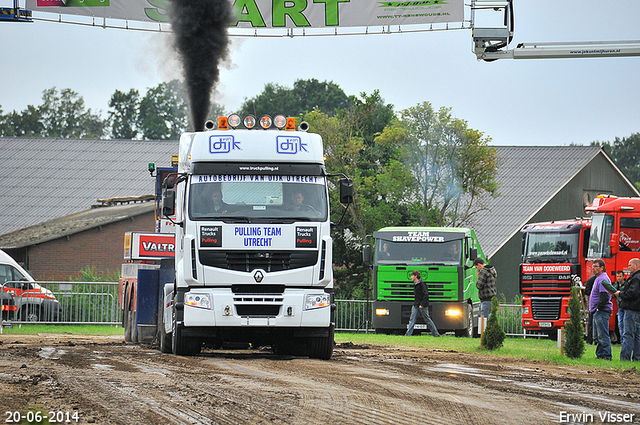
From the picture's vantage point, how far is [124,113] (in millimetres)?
100125

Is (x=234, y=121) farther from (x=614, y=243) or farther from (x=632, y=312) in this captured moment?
(x=614, y=243)

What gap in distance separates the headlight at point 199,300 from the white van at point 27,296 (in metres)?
14.5

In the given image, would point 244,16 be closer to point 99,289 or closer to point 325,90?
point 99,289

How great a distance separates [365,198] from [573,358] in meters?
20.1

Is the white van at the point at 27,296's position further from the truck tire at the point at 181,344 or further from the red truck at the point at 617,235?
the red truck at the point at 617,235

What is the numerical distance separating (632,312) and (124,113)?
90000mm

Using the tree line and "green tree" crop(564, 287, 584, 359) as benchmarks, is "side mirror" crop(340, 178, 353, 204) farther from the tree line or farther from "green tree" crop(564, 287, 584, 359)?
the tree line

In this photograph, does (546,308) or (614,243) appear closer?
(614,243)

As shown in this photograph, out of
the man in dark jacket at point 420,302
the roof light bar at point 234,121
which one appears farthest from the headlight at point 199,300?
the man in dark jacket at point 420,302

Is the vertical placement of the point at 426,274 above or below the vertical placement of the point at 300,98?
below

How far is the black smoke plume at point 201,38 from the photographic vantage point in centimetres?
1988

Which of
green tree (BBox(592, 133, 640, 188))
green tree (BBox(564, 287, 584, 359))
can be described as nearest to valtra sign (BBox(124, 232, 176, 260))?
green tree (BBox(564, 287, 584, 359))

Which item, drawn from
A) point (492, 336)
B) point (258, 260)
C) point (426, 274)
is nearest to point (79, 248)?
point (426, 274)

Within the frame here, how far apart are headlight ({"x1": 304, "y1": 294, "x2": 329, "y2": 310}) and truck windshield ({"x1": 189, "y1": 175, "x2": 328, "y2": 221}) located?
1.22 metres
